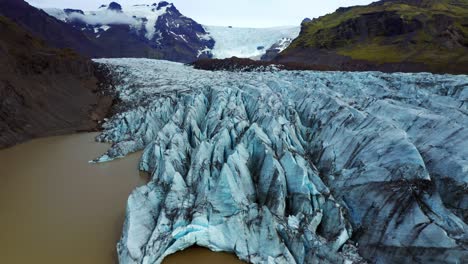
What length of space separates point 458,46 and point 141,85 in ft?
170

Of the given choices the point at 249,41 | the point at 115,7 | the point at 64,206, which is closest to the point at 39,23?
the point at 249,41

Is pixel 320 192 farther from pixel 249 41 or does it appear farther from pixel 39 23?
pixel 249 41

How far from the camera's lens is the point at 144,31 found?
435ft

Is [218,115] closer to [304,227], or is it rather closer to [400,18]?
[304,227]

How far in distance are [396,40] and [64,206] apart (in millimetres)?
65533

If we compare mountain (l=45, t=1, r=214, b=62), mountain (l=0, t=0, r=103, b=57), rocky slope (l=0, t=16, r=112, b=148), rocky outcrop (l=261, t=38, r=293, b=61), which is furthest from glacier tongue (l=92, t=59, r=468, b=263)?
mountain (l=45, t=1, r=214, b=62)

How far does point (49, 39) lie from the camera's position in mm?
82000

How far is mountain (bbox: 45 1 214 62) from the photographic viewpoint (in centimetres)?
11394

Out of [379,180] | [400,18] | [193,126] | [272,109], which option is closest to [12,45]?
[193,126]

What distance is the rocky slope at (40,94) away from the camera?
20.7 m

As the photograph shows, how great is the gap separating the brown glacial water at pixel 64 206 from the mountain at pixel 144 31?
98993 mm

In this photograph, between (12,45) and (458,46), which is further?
(458,46)

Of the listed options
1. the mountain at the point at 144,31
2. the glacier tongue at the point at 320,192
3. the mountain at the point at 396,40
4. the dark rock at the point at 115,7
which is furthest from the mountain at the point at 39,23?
the glacier tongue at the point at 320,192

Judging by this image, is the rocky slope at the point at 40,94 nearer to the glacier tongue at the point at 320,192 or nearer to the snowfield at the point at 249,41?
the glacier tongue at the point at 320,192
